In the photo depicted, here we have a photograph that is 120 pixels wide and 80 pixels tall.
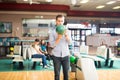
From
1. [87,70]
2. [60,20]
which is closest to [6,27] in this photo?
[87,70]

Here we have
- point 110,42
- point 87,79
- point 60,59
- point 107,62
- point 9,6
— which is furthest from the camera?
point 110,42

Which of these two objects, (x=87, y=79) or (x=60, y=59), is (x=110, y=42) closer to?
(x=87, y=79)

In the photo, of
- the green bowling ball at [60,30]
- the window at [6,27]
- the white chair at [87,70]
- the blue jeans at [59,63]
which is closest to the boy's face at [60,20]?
the green bowling ball at [60,30]

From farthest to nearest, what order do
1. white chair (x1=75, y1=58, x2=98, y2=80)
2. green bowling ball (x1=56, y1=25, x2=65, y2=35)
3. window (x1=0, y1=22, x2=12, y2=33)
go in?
window (x1=0, y1=22, x2=12, y2=33)
white chair (x1=75, y1=58, x2=98, y2=80)
green bowling ball (x1=56, y1=25, x2=65, y2=35)

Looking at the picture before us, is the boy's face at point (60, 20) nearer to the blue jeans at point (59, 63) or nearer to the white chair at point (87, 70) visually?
the blue jeans at point (59, 63)

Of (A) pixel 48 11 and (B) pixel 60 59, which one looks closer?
(B) pixel 60 59

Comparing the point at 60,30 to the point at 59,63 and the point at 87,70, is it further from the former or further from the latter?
the point at 87,70

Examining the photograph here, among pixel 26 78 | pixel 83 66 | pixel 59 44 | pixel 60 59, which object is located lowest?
pixel 26 78

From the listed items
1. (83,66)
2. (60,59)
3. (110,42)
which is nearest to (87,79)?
(83,66)

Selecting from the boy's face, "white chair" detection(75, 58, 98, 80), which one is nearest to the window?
"white chair" detection(75, 58, 98, 80)

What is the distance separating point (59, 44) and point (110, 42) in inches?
487

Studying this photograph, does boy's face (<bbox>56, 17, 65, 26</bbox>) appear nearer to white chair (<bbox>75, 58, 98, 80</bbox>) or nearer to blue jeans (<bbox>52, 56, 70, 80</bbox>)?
blue jeans (<bbox>52, 56, 70, 80</bbox>)

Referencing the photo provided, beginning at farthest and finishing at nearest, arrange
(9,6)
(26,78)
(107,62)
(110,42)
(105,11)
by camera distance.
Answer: (105,11)
(110,42)
(9,6)
(107,62)
(26,78)

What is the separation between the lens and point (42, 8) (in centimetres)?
1316
